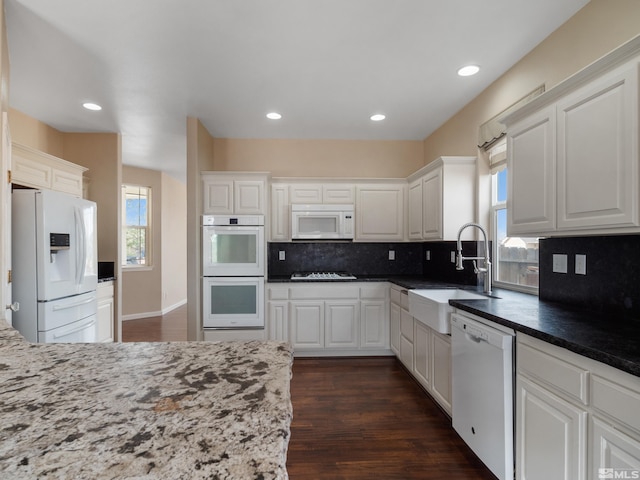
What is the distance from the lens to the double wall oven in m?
3.39

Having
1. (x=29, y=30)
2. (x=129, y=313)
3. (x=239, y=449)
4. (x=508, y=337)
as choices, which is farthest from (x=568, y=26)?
(x=129, y=313)

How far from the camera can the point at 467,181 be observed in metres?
2.89

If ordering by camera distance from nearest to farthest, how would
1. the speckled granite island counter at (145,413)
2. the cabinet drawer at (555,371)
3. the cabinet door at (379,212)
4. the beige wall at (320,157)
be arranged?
1. the speckled granite island counter at (145,413)
2. the cabinet drawer at (555,371)
3. the cabinet door at (379,212)
4. the beige wall at (320,157)

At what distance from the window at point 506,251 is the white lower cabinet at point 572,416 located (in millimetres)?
1151

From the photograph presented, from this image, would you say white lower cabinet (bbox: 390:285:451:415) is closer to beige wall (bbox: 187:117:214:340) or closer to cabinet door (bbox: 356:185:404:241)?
cabinet door (bbox: 356:185:404:241)

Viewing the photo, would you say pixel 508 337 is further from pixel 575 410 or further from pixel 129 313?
pixel 129 313

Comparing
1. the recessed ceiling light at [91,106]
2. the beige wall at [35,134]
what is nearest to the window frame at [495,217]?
the recessed ceiling light at [91,106]

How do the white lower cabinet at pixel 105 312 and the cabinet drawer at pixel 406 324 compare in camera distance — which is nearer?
the cabinet drawer at pixel 406 324

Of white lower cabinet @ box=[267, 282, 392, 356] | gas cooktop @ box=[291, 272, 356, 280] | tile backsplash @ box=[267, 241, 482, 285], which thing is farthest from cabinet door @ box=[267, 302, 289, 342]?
tile backsplash @ box=[267, 241, 482, 285]

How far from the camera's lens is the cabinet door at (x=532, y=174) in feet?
5.35

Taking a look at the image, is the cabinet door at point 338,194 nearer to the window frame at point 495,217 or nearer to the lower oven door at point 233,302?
the lower oven door at point 233,302

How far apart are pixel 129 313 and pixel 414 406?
5.01m

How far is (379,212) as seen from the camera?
382 cm

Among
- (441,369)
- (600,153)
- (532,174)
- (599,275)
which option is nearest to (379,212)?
(441,369)
